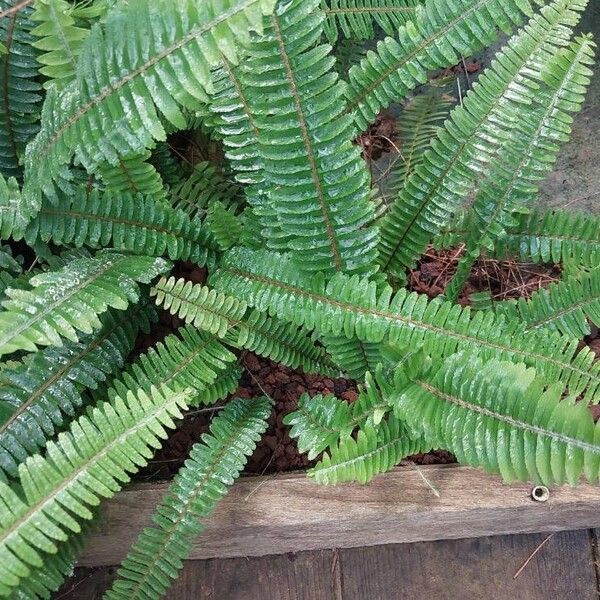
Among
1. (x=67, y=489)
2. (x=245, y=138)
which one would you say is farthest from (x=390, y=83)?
(x=67, y=489)

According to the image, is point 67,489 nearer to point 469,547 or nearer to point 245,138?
point 245,138

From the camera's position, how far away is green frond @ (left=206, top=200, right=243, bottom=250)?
1.97m

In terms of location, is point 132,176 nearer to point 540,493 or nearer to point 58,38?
point 58,38

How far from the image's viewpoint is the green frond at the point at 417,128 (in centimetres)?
245

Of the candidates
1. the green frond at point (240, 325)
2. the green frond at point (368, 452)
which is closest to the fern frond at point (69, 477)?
the green frond at point (240, 325)

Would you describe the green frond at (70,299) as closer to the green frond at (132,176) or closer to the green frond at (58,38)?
the green frond at (132,176)

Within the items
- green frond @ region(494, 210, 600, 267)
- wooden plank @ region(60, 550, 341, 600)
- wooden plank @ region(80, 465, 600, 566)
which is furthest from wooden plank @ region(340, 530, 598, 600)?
green frond @ region(494, 210, 600, 267)

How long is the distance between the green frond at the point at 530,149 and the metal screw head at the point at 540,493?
62cm

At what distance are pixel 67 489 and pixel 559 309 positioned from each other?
145 cm

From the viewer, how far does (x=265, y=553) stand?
2297 mm

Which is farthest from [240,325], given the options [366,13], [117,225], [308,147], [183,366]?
[366,13]

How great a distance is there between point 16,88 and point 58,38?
32cm

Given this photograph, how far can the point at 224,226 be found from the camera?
6.55 feet

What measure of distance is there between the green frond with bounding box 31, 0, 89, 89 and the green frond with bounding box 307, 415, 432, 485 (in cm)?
125
